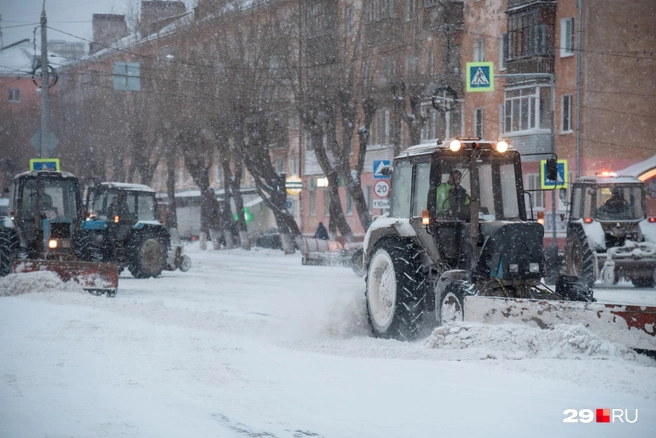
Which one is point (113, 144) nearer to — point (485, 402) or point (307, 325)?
point (307, 325)

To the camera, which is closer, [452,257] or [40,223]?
[452,257]

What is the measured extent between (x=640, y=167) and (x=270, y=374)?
2919 cm

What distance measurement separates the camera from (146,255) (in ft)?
77.6

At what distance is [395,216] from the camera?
11.8 meters

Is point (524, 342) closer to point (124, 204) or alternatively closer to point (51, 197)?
point (51, 197)

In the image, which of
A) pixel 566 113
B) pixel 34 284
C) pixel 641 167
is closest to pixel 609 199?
pixel 34 284

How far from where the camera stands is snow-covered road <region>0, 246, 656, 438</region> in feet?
20.9

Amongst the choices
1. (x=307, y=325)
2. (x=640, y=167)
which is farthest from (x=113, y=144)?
(x=307, y=325)

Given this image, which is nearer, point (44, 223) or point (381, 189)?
point (44, 223)

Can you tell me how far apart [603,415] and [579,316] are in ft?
8.49

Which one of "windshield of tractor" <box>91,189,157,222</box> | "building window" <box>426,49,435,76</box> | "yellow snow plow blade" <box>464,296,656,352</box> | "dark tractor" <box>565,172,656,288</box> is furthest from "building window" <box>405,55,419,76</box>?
"yellow snow plow blade" <box>464,296,656,352</box>

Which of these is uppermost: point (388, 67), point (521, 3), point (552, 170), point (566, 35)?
point (521, 3)

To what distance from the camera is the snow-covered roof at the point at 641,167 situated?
34375 millimetres

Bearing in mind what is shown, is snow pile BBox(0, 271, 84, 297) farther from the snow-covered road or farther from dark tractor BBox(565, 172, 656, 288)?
dark tractor BBox(565, 172, 656, 288)
